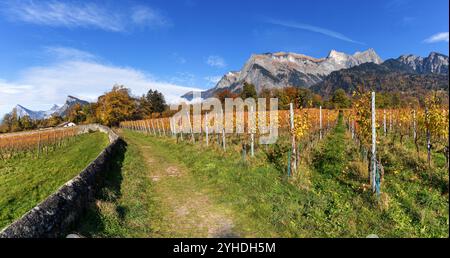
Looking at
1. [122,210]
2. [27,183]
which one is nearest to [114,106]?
[27,183]

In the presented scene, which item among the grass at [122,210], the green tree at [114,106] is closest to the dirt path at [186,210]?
the grass at [122,210]

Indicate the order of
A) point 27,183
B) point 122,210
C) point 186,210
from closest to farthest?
point 122,210 < point 186,210 < point 27,183

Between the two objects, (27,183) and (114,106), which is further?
(114,106)

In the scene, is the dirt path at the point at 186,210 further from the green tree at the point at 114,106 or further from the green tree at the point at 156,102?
the green tree at the point at 156,102

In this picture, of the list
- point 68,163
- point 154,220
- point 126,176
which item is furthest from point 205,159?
point 68,163

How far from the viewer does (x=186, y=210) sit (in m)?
9.30

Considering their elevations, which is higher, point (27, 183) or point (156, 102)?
point (156, 102)

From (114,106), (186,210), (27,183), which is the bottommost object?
(27,183)

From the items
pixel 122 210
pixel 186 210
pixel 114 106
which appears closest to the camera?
pixel 122 210

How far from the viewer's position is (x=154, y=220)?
8547mm

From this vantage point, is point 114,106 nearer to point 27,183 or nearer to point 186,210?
point 27,183

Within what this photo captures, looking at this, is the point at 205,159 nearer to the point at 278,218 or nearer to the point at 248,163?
the point at 248,163

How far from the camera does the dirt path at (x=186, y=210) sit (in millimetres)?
7699
